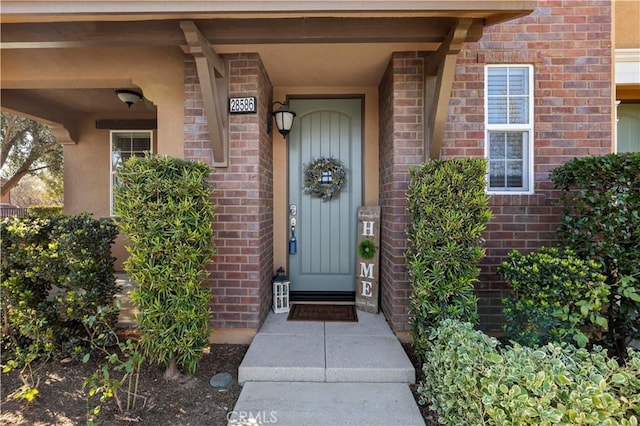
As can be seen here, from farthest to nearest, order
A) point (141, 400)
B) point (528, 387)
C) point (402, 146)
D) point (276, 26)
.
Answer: point (402, 146)
point (276, 26)
point (141, 400)
point (528, 387)

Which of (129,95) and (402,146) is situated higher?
(129,95)

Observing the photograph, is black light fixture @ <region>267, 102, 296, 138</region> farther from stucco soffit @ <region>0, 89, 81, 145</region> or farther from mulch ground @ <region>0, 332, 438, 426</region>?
stucco soffit @ <region>0, 89, 81, 145</region>

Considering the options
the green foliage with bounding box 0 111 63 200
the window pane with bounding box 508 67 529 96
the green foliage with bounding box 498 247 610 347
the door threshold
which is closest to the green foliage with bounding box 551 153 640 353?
the green foliage with bounding box 498 247 610 347

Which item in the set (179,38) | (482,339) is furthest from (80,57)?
(482,339)

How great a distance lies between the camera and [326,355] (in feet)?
8.65

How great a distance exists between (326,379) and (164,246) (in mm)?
1558

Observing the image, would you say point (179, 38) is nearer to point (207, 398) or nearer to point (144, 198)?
point (144, 198)

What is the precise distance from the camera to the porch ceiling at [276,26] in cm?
230

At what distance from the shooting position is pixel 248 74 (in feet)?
10.3

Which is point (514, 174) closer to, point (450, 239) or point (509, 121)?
point (509, 121)

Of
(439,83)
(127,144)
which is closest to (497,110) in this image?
(439,83)

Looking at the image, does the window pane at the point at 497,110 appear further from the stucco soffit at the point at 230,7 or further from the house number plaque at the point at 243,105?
the house number plaque at the point at 243,105

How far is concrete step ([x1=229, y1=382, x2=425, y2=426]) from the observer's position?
2020mm

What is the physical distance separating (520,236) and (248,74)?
3.06m
